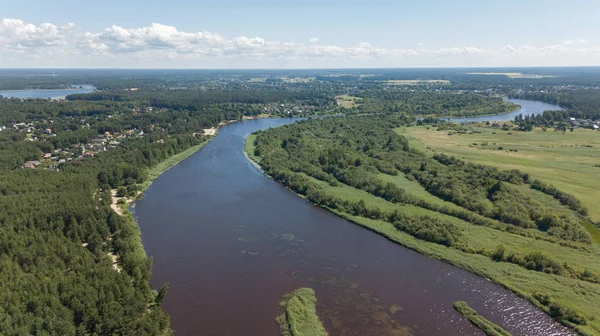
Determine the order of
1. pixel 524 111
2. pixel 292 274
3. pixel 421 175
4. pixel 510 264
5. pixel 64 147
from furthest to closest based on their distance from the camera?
pixel 524 111 < pixel 64 147 < pixel 421 175 < pixel 510 264 < pixel 292 274

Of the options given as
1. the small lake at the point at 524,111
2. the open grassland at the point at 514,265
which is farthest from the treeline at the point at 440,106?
the open grassland at the point at 514,265

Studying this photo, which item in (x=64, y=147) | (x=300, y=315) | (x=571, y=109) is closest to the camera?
(x=300, y=315)

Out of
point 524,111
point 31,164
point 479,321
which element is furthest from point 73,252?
point 524,111

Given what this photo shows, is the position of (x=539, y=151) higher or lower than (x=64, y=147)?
lower

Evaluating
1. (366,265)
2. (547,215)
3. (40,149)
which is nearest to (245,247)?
(366,265)

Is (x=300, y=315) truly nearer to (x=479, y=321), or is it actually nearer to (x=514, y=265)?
(x=479, y=321)

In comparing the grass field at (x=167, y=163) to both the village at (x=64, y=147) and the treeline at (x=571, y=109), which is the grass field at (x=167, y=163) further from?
the treeline at (x=571, y=109)

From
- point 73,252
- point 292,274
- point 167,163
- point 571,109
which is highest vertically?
point 571,109

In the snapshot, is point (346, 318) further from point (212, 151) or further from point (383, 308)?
point (212, 151)

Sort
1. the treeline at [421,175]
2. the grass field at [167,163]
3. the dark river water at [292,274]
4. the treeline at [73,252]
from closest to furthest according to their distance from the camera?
1. the treeline at [73,252]
2. the dark river water at [292,274]
3. the treeline at [421,175]
4. the grass field at [167,163]
